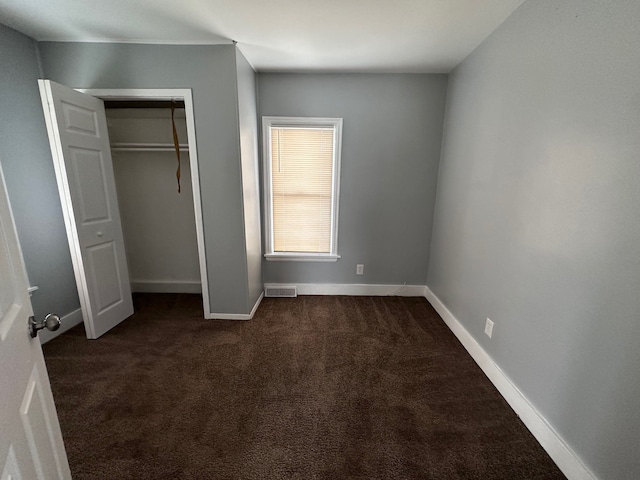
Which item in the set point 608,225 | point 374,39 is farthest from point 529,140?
point 374,39

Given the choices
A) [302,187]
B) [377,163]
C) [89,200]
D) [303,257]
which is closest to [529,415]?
[303,257]

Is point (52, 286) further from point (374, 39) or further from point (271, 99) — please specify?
point (374, 39)

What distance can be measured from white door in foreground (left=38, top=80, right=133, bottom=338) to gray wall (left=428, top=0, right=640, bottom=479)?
3218 mm

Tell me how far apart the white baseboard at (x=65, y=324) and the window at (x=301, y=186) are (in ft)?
6.18

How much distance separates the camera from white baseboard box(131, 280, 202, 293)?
3.22 metres

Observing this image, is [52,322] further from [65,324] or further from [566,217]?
[65,324]

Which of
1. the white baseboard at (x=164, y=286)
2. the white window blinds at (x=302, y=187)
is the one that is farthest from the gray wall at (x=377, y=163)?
the white baseboard at (x=164, y=286)

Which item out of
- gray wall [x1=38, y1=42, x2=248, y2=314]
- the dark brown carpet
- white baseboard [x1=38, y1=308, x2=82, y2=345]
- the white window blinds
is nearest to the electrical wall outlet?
the dark brown carpet

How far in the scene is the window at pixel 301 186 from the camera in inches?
112

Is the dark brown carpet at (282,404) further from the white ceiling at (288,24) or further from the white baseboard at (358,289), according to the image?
the white ceiling at (288,24)

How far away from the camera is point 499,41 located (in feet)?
6.15

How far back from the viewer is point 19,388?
0.68 metres

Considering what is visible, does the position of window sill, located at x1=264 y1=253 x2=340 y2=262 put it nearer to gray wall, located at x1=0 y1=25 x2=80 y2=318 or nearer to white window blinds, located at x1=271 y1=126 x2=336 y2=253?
white window blinds, located at x1=271 y1=126 x2=336 y2=253

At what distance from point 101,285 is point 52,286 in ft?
1.35
